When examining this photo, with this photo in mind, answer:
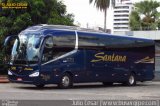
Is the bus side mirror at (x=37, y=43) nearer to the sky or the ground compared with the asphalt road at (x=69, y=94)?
nearer to the sky

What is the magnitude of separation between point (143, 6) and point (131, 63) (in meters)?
33.8

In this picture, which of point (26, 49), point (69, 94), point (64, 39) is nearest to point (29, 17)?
point (64, 39)

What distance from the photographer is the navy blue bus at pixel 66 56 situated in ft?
85.7

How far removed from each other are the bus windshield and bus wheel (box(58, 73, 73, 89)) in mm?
2171

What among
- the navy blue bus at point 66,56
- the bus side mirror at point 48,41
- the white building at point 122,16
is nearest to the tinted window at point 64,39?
the navy blue bus at point 66,56

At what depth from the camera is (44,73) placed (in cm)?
2623

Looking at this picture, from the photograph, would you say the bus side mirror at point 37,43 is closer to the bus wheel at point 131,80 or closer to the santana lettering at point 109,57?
the santana lettering at point 109,57

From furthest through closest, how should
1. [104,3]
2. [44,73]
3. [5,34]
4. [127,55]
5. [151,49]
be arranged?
1. [104,3]
2. [5,34]
3. [151,49]
4. [127,55]
5. [44,73]

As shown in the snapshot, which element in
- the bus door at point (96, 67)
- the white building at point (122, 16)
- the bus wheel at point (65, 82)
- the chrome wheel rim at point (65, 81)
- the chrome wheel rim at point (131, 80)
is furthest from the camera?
the white building at point (122, 16)

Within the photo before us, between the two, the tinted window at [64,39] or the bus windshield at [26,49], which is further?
the tinted window at [64,39]

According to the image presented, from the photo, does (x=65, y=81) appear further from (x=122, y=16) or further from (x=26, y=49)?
(x=122, y=16)

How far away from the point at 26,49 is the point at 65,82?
2.93 metres

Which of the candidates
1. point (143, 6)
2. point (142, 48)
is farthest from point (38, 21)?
point (143, 6)

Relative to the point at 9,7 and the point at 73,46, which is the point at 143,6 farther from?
the point at 73,46
